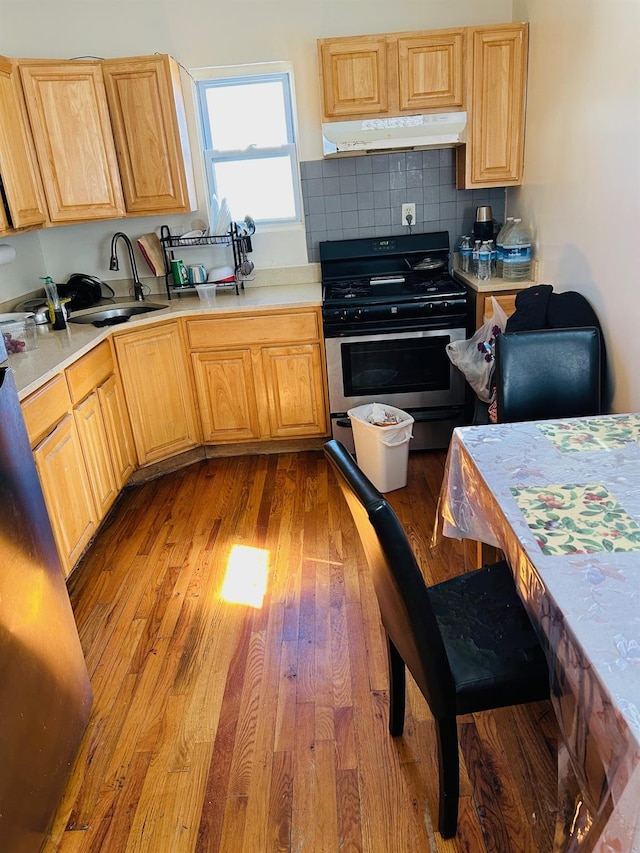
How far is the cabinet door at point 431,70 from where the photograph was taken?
3.05 metres

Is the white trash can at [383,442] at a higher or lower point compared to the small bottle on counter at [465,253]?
lower

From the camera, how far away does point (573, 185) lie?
2.67m

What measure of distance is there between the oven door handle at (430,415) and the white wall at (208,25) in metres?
1.86

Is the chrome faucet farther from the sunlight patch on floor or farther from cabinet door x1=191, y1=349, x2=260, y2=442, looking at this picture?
the sunlight patch on floor

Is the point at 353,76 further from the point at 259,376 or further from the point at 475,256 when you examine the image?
the point at 259,376

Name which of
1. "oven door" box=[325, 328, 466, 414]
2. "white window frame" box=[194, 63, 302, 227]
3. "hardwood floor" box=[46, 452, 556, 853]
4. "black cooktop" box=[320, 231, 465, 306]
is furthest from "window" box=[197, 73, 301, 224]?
→ "hardwood floor" box=[46, 452, 556, 853]

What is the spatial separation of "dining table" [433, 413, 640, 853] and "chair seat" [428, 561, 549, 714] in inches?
4.1

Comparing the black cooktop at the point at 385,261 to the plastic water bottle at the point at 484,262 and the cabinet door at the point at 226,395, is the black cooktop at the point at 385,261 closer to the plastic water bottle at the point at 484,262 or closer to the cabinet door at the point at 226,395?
the plastic water bottle at the point at 484,262

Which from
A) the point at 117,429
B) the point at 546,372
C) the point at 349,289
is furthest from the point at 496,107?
the point at 117,429

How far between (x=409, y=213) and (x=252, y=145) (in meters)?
1.00

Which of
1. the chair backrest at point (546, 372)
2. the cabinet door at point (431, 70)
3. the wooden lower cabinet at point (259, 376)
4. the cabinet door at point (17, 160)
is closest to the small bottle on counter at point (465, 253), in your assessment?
the cabinet door at point (431, 70)

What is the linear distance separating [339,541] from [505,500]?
1.34 meters

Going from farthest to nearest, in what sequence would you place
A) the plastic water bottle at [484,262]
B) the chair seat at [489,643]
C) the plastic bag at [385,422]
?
the plastic water bottle at [484,262]
the plastic bag at [385,422]
the chair seat at [489,643]

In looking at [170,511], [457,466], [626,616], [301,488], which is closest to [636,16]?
[457,466]
